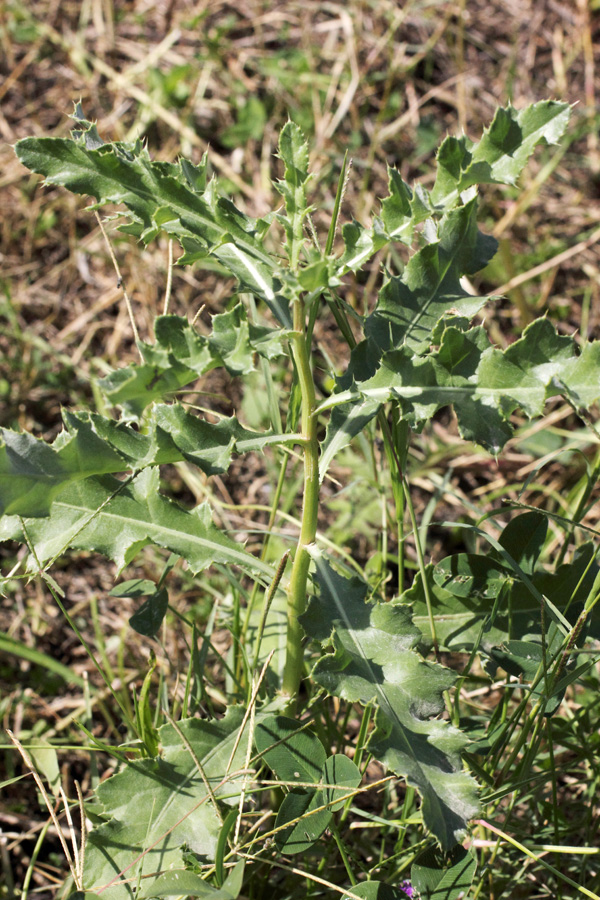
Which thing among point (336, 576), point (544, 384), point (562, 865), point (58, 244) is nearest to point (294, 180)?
point (544, 384)

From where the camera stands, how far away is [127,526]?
1751 millimetres

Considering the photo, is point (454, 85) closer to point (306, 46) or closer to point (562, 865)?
point (306, 46)

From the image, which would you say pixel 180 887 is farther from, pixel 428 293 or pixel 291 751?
pixel 428 293

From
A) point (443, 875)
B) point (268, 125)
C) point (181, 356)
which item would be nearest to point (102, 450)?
point (181, 356)

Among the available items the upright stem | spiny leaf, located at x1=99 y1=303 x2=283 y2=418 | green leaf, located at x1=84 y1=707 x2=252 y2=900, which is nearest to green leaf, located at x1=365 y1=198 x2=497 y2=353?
the upright stem

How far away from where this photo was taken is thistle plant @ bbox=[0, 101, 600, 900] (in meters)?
1.51

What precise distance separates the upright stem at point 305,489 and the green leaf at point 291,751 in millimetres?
159

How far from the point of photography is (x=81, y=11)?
4324 millimetres

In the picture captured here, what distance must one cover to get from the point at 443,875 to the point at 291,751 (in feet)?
1.41

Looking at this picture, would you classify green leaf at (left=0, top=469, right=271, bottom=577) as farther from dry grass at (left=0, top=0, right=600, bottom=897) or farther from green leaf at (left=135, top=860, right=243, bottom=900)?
dry grass at (left=0, top=0, right=600, bottom=897)

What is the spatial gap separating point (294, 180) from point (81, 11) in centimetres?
359

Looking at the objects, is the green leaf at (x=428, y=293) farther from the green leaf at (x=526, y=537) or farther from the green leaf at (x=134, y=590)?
the green leaf at (x=134, y=590)

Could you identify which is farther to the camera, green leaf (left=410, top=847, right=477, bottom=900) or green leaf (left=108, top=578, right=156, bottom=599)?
green leaf (left=108, top=578, right=156, bottom=599)

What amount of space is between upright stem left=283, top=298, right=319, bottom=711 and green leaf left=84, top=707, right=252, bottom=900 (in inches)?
10.9
